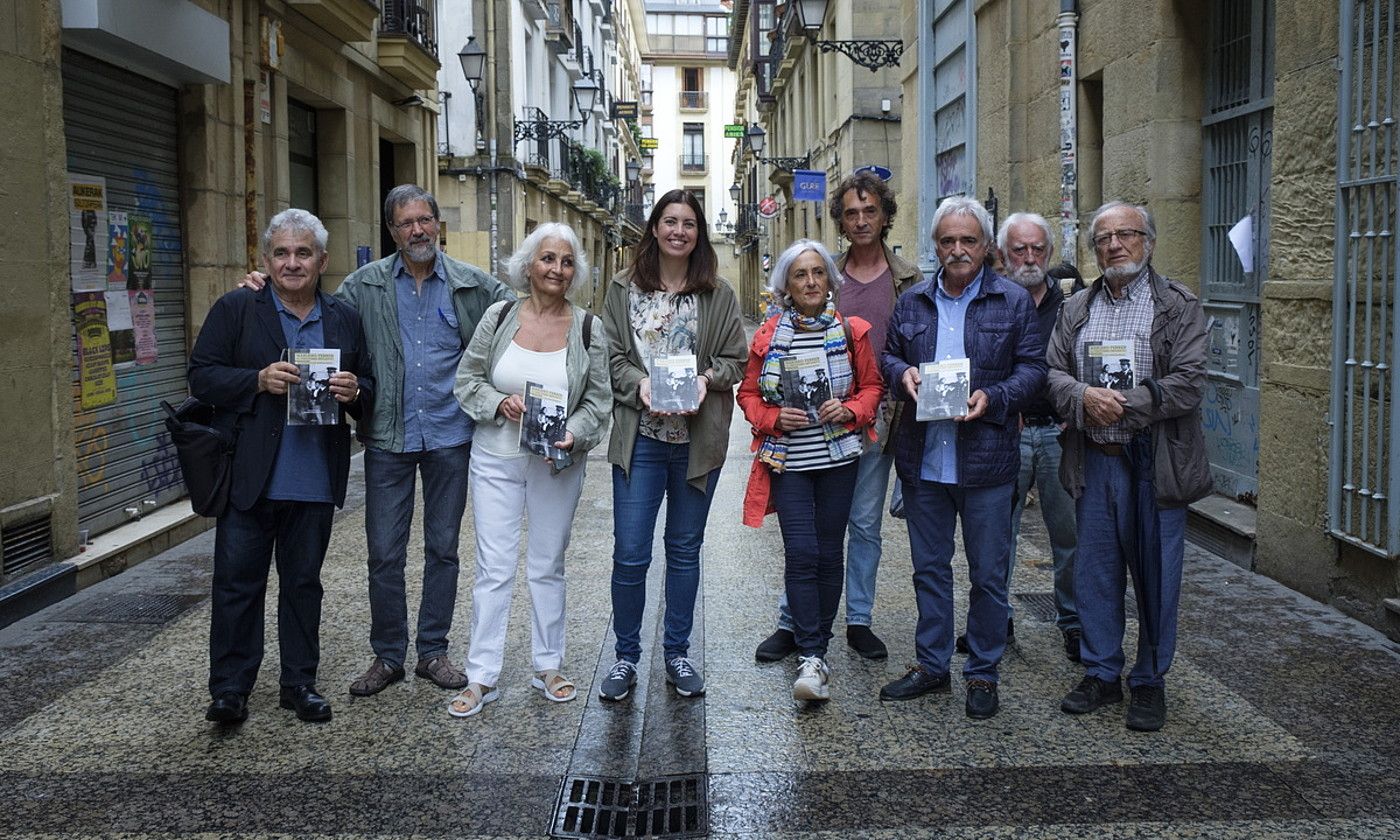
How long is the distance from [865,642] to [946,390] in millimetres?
1376

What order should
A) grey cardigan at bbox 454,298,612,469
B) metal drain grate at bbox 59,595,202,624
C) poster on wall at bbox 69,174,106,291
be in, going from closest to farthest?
grey cardigan at bbox 454,298,612,469 → metal drain grate at bbox 59,595,202,624 → poster on wall at bbox 69,174,106,291

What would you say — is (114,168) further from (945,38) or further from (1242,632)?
(945,38)

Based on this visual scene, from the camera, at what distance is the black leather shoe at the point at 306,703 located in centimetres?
480

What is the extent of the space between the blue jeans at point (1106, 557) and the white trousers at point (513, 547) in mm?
1921

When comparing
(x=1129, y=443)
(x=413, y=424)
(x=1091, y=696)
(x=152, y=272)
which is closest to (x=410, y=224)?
(x=413, y=424)

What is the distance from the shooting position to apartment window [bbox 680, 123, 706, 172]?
7425cm

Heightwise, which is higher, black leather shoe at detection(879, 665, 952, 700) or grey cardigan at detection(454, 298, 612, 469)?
grey cardigan at detection(454, 298, 612, 469)

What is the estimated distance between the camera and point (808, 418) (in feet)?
16.3

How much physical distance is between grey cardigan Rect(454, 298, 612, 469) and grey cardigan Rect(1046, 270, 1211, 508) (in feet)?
5.59

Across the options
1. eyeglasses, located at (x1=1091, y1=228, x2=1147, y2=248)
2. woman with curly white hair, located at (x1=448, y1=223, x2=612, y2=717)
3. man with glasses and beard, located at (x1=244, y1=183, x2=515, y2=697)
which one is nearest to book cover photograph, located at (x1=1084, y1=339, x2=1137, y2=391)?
eyeglasses, located at (x1=1091, y1=228, x2=1147, y2=248)

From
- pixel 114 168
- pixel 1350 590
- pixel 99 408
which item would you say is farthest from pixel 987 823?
pixel 114 168

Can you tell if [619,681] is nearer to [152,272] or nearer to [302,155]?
[152,272]

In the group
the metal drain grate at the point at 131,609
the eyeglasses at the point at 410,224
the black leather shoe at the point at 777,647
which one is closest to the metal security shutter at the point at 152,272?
the metal drain grate at the point at 131,609

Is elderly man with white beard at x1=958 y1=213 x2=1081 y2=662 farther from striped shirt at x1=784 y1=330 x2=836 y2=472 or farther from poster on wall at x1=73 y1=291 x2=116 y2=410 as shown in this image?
poster on wall at x1=73 y1=291 x2=116 y2=410
